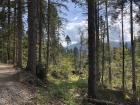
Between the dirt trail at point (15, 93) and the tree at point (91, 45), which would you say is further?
the tree at point (91, 45)

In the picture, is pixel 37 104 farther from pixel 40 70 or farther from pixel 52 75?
pixel 52 75

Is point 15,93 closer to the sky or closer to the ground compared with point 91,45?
closer to the ground

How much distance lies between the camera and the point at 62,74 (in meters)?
33.9

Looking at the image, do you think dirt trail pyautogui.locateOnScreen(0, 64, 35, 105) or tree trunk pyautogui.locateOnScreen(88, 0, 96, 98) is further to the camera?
tree trunk pyautogui.locateOnScreen(88, 0, 96, 98)

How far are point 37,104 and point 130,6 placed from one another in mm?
19414

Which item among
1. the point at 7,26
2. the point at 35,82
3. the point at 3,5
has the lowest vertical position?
the point at 35,82

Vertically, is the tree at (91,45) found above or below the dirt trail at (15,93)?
above

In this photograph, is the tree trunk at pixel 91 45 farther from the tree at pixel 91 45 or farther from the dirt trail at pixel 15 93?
the dirt trail at pixel 15 93

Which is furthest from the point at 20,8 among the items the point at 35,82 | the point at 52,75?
the point at 35,82

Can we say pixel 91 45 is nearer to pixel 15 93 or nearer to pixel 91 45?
pixel 91 45

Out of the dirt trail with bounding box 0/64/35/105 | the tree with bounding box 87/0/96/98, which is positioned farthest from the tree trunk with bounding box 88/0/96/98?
the dirt trail with bounding box 0/64/35/105

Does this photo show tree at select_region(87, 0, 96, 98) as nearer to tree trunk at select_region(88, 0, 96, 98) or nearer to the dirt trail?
tree trunk at select_region(88, 0, 96, 98)

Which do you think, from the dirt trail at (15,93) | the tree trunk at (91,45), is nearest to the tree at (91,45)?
the tree trunk at (91,45)

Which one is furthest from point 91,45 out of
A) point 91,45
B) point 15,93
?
point 15,93
